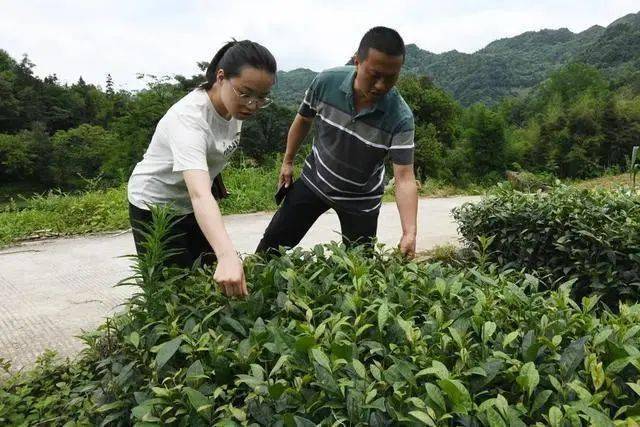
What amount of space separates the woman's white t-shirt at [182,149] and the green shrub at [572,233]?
1930mm

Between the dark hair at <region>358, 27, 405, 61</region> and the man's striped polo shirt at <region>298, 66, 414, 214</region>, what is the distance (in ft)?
1.05

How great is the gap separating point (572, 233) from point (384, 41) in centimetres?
173

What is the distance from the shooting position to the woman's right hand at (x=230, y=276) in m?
1.46

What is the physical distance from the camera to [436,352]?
4.00 feet

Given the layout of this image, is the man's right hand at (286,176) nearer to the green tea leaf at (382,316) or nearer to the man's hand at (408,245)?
the man's hand at (408,245)

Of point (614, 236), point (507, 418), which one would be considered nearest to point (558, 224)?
point (614, 236)

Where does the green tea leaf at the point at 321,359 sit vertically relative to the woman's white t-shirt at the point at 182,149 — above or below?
below

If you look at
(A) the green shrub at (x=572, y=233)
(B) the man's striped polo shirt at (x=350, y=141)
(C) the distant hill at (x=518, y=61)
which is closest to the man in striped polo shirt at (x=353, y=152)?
(B) the man's striped polo shirt at (x=350, y=141)

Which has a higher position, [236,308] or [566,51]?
[566,51]

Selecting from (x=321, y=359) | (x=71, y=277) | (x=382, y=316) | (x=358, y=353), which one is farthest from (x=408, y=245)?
(x=71, y=277)

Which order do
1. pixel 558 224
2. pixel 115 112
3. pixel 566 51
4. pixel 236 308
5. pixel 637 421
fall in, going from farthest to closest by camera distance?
pixel 566 51, pixel 115 112, pixel 558 224, pixel 236 308, pixel 637 421

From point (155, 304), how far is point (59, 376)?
1261 mm

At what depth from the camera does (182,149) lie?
1.74m

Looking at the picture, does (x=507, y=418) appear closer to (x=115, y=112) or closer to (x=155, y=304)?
(x=155, y=304)
